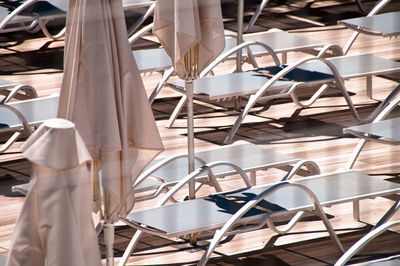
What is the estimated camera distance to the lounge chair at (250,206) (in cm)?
401

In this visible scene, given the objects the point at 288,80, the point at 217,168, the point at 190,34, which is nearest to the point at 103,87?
the point at 190,34

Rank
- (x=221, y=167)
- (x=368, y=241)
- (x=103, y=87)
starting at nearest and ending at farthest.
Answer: (x=103, y=87)
(x=368, y=241)
(x=221, y=167)

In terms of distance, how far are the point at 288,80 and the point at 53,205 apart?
3735 millimetres

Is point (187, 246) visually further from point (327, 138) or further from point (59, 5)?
point (59, 5)

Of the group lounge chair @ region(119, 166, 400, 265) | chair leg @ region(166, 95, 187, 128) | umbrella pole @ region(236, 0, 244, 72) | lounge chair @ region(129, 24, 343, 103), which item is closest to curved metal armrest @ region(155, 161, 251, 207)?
lounge chair @ region(119, 166, 400, 265)

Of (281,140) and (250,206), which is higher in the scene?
(250,206)

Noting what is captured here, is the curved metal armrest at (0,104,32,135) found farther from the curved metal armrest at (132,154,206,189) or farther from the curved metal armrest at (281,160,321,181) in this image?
the curved metal armrest at (281,160,321,181)

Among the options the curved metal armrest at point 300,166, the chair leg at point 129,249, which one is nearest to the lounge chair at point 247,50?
the curved metal armrest at point 300,166

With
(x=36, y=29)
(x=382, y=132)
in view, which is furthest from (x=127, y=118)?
(x=36, y=29)

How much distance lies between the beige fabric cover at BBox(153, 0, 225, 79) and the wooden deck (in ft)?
2.89

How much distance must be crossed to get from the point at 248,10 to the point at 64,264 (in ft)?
21.9

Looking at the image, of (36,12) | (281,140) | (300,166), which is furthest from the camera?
(36,12)

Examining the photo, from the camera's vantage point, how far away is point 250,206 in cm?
401

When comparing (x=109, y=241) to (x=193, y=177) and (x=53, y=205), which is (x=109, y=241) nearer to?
(x=193, y=177)
